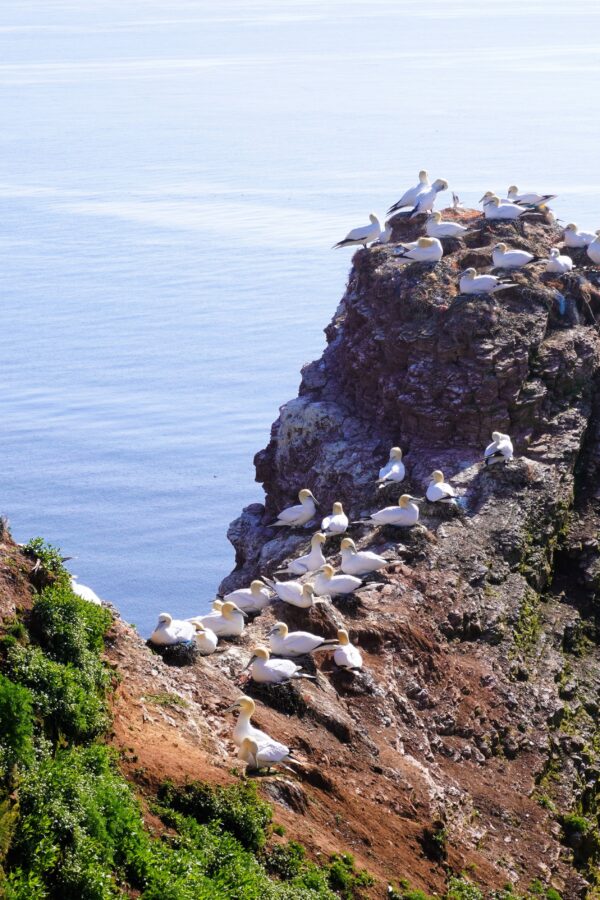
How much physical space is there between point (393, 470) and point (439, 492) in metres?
1.81

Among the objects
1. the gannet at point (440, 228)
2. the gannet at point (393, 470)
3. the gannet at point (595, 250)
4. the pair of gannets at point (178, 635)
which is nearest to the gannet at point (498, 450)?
the gannet at point (393, 470)

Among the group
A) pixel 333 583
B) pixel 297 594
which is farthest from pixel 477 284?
pixel 297 594

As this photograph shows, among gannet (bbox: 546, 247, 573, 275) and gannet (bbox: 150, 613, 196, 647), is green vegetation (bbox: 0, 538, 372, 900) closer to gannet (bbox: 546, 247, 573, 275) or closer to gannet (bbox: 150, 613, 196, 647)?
gannet (bbox: 150, 613, 196, 647)

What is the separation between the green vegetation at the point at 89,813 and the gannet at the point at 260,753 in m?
1.03

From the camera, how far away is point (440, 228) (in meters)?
34.6

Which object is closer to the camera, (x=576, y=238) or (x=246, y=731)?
(x=246, y=731)

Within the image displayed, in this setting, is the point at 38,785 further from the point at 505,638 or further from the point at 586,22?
the point at 586,22

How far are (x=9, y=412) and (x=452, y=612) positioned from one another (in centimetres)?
3610

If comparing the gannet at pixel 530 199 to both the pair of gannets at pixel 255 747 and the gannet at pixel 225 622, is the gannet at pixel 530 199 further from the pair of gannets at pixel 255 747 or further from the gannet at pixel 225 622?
the pair of gannets at pixel 255 747

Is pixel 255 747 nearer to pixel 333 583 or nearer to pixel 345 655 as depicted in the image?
pixel 345 655

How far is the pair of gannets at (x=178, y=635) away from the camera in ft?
65.9

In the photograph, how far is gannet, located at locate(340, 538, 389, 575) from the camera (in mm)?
24938

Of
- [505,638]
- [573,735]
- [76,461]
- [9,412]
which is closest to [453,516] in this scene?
[505,638]

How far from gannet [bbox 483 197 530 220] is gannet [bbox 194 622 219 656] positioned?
1818cm
